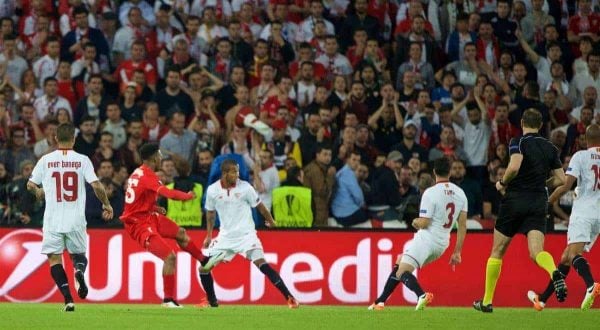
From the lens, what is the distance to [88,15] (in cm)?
2445

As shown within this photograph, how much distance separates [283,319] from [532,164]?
3.18 m

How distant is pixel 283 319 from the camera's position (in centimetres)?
1536

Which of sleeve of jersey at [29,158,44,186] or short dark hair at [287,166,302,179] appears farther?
short dark hair at [287,166,302,179]

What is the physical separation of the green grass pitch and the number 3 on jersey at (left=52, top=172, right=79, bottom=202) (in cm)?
130

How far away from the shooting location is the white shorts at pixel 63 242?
15.9m

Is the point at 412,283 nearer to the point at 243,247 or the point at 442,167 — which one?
the point at 442,167

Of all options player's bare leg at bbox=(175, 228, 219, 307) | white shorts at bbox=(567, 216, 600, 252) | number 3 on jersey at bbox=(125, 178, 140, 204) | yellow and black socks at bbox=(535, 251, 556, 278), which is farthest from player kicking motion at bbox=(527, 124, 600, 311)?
number 3 on jersey at bbox=(125, 178, 140, 204)

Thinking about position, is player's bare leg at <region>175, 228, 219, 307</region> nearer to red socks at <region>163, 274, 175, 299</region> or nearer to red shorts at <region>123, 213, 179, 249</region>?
red shorts at <region>123, 213, 179, 249</region>

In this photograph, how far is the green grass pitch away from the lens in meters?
14.4

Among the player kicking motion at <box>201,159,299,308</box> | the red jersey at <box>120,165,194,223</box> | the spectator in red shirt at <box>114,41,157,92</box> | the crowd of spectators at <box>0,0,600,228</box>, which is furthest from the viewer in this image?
the spectator in red shirt at <box>114,41,157,92</box>

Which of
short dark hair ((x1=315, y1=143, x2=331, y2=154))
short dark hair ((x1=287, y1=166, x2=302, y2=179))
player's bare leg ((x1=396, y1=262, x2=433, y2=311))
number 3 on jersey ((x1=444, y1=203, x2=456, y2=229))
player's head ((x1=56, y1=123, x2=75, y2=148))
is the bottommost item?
player's bare leg ((x1=396, y1=262, x2=433, y2=311))

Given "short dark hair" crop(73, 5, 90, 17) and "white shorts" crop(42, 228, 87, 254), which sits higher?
"short dark hair" crop(73, 5, 90, 17)

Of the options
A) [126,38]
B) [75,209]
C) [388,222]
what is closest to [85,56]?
[126,38]

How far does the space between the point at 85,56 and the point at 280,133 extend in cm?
376
